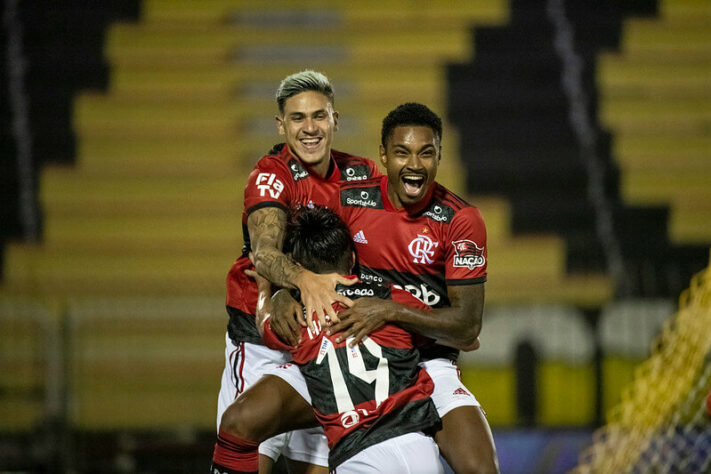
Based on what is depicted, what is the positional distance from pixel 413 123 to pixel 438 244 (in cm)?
53

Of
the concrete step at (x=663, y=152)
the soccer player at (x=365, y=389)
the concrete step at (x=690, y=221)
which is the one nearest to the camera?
the soccer player at (x=365, y=389)

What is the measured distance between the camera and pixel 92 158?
30.8 feet

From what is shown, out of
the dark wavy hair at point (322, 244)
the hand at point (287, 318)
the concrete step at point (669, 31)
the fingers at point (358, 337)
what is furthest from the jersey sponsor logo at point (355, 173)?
the concrete step at point (669, 31)

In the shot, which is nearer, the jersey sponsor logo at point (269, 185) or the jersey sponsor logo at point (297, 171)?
the jersey sponsor logo at point (269, 185)

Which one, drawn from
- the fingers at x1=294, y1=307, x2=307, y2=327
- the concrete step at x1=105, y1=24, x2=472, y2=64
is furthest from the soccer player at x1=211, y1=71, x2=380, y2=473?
the concrete step at x1=105, y1=24, x2=472, y2=64

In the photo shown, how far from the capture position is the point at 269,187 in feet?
13.1

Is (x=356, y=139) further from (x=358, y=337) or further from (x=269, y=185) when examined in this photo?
(x=358, y=337)

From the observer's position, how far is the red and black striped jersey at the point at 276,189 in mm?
3996

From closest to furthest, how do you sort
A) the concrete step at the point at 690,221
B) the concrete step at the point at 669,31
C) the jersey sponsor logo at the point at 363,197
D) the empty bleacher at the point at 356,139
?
the jersey sponsor logo at the point at 363,197 → the empty bleacher at the point at 356,139 → the concrete step at the point at 690,221 → the concrete step at the point at 669,31

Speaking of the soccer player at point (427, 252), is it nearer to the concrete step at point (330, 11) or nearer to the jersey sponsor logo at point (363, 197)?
the jersey sponsor logo at point (363, 197)

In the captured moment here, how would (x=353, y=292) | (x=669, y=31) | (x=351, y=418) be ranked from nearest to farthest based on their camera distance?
(x=351, y=418)
(x=353, y=292)
(x=669, y=31)

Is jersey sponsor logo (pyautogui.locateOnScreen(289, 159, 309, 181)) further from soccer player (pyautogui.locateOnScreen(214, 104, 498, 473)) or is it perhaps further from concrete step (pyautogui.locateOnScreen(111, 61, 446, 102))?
concrete step (pyautogui.locateOnScreen(111, 61, 446, 102))

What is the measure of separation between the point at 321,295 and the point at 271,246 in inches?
18.1

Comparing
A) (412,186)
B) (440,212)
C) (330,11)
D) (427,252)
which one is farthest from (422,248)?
(330,11)
